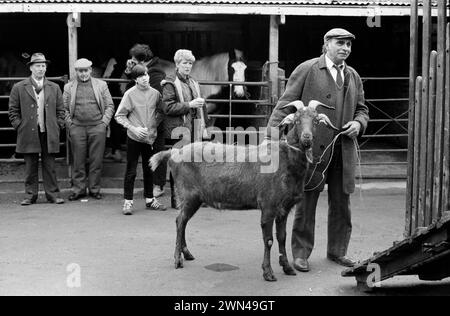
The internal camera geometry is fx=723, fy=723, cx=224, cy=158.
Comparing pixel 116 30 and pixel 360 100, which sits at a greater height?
pixel 116 30

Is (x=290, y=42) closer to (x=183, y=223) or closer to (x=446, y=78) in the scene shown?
(x=183, y=223)

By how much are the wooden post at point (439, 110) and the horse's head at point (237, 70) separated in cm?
782

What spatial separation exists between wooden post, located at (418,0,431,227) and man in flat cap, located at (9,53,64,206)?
6.21m

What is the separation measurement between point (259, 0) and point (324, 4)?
1087 mm

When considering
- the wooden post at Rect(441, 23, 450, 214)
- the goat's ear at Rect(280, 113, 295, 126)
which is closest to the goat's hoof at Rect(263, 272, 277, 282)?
the goat's ear at Rect(280, 113, 295, 126)

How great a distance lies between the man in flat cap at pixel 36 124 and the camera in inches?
416

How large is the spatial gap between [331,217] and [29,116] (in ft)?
17.4

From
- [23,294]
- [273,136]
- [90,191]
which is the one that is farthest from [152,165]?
[90,191]

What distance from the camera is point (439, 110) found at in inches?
217

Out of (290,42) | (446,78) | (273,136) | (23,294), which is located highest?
(290,42)

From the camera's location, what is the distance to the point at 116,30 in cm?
1597

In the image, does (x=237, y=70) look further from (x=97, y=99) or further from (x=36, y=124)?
(x=36, y=124)

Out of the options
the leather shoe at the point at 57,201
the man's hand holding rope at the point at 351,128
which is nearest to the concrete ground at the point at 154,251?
the leather shoe at the point at 57,201

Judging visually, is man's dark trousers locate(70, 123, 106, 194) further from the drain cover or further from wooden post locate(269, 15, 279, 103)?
the drain cover
